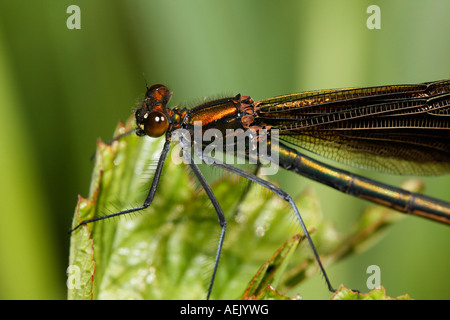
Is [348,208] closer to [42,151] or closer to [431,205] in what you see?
[431,205]

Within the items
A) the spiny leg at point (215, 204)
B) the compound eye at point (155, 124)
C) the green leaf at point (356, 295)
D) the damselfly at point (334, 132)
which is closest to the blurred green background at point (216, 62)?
the damselfly at point (334, 132)

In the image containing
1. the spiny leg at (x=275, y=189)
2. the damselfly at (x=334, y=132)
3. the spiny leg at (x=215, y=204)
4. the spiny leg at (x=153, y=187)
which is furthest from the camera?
the damselfly at (x=334, y=132)

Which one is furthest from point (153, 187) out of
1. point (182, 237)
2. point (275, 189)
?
point (275, 189)

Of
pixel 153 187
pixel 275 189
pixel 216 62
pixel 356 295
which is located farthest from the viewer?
pixel 216 62

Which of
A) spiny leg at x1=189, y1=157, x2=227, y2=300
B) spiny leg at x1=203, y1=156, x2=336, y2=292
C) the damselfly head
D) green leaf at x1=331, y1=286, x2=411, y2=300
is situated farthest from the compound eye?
green leaf at x1=331, y1=286, x2=411, y2=300

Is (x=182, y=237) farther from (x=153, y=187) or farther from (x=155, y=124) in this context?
(x=155, y=124)

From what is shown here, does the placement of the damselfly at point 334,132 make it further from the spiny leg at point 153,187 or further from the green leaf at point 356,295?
the green leaf at point 356,295
